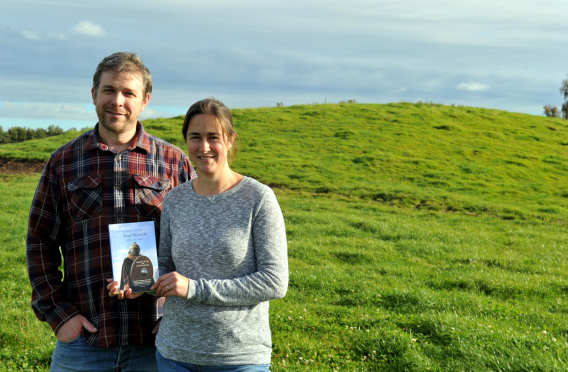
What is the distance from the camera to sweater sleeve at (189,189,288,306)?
277cm

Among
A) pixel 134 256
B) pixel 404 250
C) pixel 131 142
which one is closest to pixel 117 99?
pixel 131 142

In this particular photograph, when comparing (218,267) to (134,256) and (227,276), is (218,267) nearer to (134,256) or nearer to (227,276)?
(227,276)

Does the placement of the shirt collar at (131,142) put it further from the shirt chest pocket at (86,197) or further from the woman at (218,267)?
the woman at (218,267)

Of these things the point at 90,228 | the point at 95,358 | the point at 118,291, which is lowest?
the point at 95,358

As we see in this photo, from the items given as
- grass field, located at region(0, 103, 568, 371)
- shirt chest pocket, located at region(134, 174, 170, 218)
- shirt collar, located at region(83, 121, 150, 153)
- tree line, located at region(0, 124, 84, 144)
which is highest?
tree line, located at region(0, 124, 84, 144)

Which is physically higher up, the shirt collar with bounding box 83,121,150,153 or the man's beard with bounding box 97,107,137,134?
the man's beard with bounding box 97,107,137,134

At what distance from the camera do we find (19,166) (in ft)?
88.7

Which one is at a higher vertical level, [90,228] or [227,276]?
[90,228]

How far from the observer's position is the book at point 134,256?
3027 mm

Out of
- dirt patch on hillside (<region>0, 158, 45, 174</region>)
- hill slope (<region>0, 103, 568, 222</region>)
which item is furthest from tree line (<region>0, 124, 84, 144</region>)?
dirt patch on hillside (<region>0, 158, 45, 174</region>)

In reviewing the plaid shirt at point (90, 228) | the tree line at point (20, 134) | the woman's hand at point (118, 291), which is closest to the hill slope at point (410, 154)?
the plaid shirt at point (90, 228)

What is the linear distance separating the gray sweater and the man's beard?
3.10 feet

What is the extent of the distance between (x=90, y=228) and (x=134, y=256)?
0.57 meters

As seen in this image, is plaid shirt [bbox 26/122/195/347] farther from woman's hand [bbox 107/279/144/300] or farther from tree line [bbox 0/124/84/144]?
tree line [bbox 0/124/84/144]
